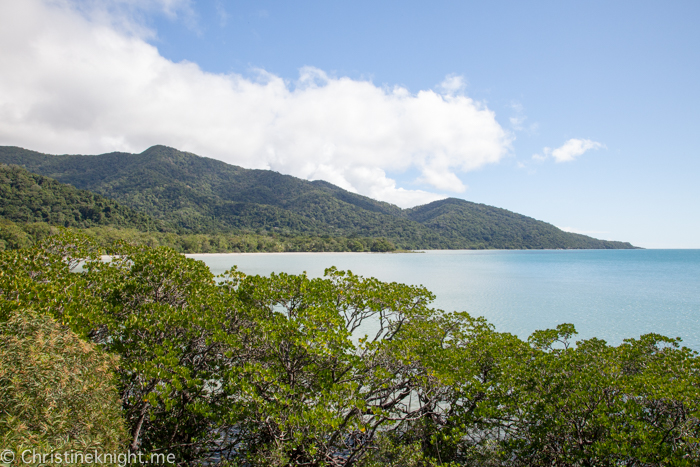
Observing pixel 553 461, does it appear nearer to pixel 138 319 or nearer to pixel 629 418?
pixel 629 418

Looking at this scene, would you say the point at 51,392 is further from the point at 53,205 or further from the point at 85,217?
the point at 53,205

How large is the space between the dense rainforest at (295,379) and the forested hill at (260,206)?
10772 cm

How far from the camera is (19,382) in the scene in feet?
10.7

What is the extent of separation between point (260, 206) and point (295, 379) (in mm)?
137976

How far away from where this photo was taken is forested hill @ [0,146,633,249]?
419 feet

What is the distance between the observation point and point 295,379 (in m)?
6.04

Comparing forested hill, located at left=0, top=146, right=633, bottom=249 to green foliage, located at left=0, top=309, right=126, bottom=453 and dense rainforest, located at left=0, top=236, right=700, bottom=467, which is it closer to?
dense rainforest, located at left=0, top=236, right=700, bottom=467

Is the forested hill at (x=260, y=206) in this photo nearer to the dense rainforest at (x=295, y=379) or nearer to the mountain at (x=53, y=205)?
the mountain at (x=53, y=205)

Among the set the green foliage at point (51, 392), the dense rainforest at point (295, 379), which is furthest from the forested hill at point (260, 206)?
the green foliage at point (51, 392)

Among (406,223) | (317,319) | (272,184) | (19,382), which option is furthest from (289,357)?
(272,184)

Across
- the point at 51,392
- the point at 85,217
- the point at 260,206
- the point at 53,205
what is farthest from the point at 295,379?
the point at 260,206

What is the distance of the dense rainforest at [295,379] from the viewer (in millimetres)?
3906

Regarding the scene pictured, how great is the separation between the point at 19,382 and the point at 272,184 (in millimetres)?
184418

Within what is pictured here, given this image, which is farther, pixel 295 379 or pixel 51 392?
pixel 295 379
